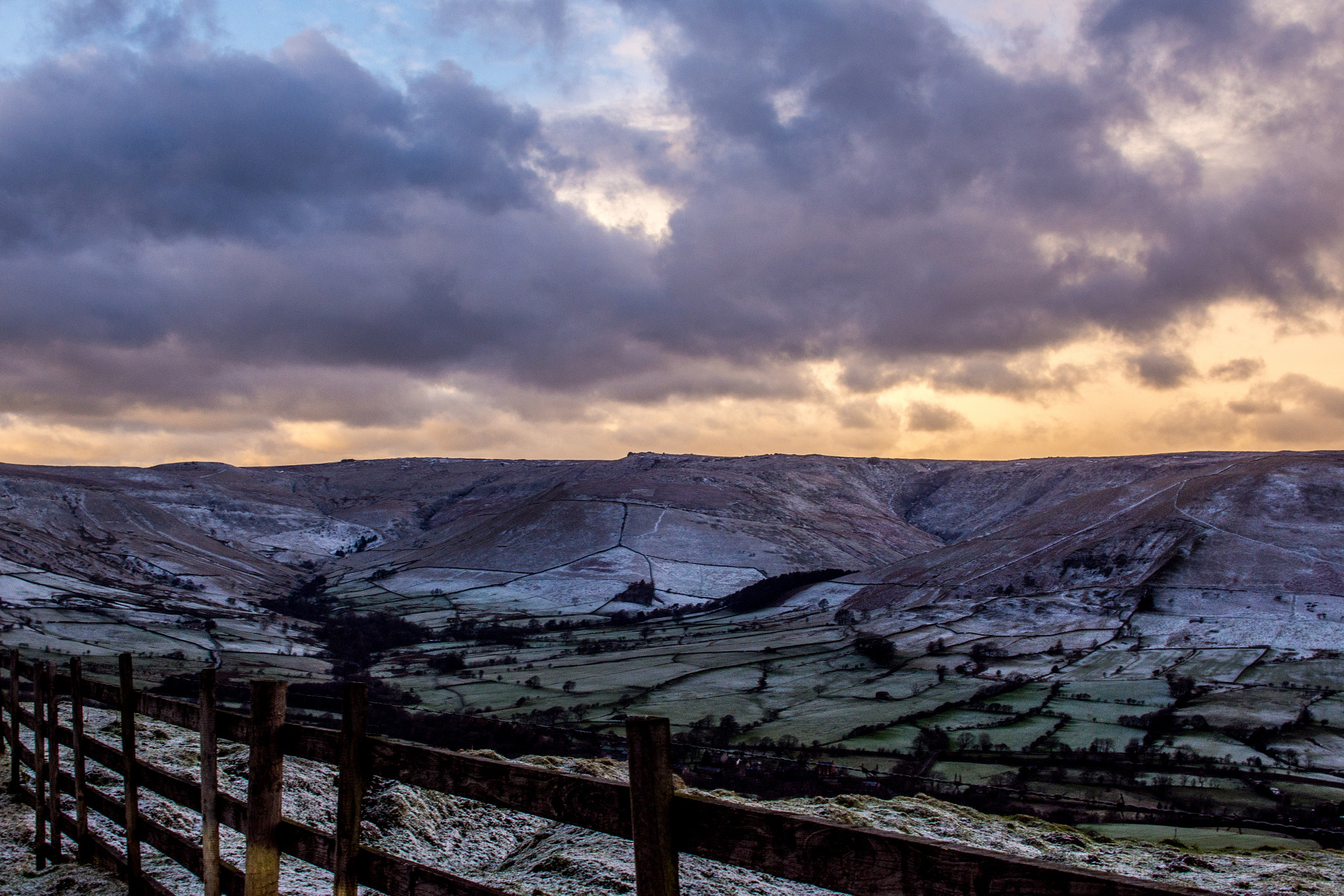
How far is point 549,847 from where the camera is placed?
463 inches

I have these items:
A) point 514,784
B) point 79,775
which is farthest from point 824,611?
point 514,784

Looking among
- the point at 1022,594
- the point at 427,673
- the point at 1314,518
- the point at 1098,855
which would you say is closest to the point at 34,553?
the point at 427,673

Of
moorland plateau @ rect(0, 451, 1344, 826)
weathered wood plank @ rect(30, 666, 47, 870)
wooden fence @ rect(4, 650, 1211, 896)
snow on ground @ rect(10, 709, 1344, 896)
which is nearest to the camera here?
wooden fence @ rect(4, 650, 1211, 896)

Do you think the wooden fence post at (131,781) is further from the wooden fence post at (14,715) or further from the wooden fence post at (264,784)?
the wooden fence post at (14,715)

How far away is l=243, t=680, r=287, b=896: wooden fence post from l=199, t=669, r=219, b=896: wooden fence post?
1.12 meters

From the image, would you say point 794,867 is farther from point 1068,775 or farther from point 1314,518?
point 1314,518

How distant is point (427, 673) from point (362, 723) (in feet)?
167

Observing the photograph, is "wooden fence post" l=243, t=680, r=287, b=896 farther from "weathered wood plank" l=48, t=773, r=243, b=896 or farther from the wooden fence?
"weathered wood plank" l=48, t=773, r=243, b=896

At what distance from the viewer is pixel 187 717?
26.8ft

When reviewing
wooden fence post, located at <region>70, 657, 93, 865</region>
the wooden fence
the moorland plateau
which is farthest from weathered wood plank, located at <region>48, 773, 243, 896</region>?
the moorland plateau

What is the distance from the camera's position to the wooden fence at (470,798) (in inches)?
137

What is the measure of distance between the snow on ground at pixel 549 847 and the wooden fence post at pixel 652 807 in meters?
6.55

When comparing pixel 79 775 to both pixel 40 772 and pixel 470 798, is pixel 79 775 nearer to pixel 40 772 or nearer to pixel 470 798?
pixel 40 772

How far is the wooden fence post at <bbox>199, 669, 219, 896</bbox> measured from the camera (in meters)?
7.52
